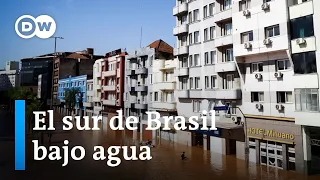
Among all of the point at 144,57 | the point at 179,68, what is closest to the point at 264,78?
the point at 179,68

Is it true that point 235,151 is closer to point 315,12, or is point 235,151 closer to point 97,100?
point 315,12

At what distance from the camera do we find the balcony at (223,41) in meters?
23.8

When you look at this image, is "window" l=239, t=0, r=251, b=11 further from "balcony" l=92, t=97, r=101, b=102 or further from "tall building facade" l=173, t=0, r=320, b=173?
"balcony" l=92, t=97, r=101, b=102

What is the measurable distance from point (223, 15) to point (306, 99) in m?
10.8

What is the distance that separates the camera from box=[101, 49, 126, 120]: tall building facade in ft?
153

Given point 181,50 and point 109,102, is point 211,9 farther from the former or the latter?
point 109,102

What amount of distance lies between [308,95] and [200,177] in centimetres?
855

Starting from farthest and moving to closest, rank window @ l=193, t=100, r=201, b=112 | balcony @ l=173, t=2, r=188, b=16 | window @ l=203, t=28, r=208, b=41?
balcony @ l=173, t=2, r=188, b=16 → window @ l=193, t=100, r=201, b=112 → window @ l=203, t=28, r=208, b=41

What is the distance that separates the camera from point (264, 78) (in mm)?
20922

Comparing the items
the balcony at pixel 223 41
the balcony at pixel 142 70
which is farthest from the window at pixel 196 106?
the balcony at pixel 142 70

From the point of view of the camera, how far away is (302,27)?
18.0m

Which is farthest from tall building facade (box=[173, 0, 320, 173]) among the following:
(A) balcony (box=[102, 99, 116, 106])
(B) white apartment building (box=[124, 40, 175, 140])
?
(A) balcony (box=[102, 99, 116, 106])

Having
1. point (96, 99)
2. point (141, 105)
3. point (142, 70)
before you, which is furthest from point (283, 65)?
point (96, 99)

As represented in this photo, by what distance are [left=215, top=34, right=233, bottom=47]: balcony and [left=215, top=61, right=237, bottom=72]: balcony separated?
5.58ft
